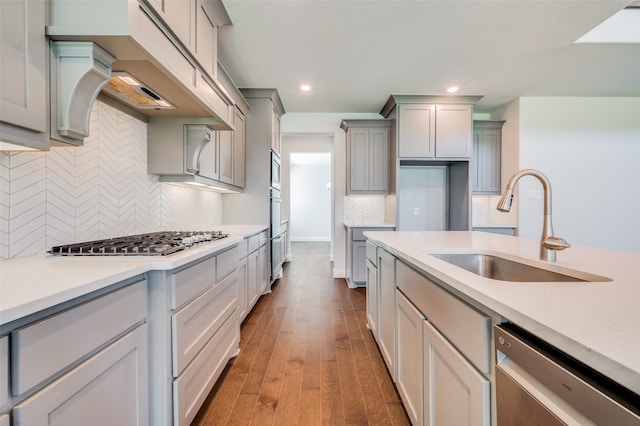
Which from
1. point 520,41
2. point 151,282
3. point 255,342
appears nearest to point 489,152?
point 520,41

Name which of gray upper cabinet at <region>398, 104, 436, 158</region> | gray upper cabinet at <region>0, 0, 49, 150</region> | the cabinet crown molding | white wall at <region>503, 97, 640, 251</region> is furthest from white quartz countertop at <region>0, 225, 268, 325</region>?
white wall at <region>503, 97, 640, 251</region>

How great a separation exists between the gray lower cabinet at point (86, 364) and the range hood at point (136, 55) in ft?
2.29

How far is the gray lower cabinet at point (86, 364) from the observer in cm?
63

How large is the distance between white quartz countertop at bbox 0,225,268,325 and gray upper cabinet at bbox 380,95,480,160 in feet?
10.5

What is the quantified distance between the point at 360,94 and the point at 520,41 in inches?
68.3

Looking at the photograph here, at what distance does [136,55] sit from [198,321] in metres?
1.25

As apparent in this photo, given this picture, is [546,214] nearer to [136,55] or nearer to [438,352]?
[438,352]

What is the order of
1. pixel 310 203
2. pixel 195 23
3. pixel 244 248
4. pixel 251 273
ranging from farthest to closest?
pixel 310 203, pixel 251 273, pixel 244 248, pixel 195 23

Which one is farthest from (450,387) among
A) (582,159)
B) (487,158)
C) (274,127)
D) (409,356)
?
(582,159)

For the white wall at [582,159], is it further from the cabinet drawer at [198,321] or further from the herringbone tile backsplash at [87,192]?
the herringbone tile backsplash at [87,192]

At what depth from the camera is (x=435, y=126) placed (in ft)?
11.9

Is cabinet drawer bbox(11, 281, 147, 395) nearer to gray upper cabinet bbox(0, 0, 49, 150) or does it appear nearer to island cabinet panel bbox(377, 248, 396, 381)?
gray upper cabinet bbox(0, 0, 49, 150)


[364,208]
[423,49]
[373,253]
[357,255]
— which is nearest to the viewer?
[373,253]

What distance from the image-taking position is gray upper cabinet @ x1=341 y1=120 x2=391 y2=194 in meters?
4.02
